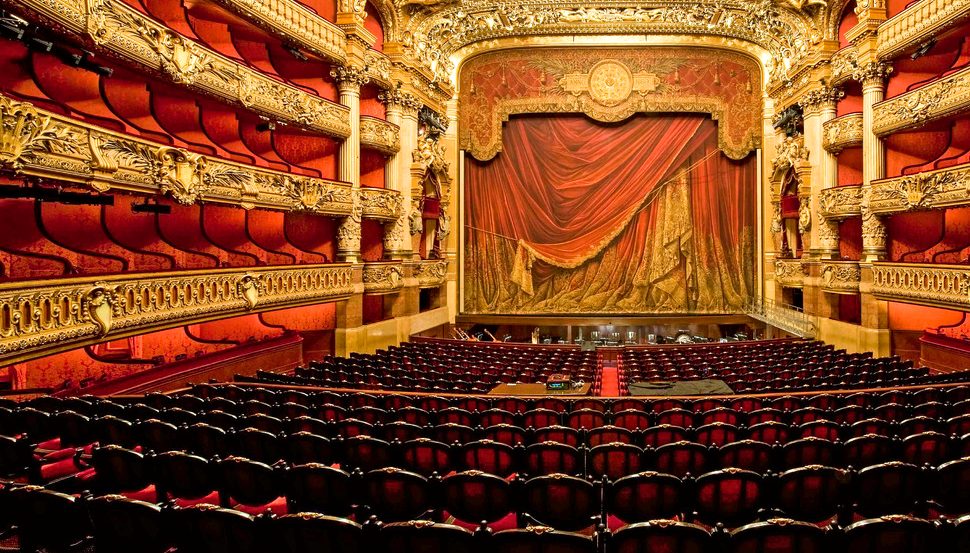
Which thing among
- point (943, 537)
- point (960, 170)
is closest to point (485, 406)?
point (943, 537)

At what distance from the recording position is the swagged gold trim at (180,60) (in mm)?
6394

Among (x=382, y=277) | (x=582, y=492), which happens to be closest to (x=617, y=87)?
(x=382, y=277)

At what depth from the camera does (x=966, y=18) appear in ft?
30.0

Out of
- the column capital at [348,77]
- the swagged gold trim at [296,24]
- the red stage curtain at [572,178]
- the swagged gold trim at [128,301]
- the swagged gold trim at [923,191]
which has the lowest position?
the swagged gold trim at [128,301]

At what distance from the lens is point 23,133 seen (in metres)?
5.39

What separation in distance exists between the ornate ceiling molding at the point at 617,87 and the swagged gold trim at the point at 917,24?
16.3 ft

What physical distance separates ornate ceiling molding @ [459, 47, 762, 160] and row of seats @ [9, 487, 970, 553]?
564 inches

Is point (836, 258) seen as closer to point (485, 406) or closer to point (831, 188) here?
point (831, 188)

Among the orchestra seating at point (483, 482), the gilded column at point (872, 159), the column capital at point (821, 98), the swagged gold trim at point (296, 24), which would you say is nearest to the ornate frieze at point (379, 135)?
the swagged gold trim at point (296, 24)

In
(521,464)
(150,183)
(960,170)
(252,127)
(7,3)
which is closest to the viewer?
(521,464)

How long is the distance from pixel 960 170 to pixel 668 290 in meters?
7.89

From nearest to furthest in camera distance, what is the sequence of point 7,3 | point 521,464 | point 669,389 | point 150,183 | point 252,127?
point 521,464 < point 7,3 < point 669,389 < point 150,183 < point 252,127

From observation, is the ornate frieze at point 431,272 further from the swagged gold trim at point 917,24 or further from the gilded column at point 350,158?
the swagged gold trim at point 917,24

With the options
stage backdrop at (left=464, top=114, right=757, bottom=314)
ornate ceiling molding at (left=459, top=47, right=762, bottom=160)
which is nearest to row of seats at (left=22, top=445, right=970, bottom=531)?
stage backdrop at (left=464, top=114, right=757, bottom=314)
